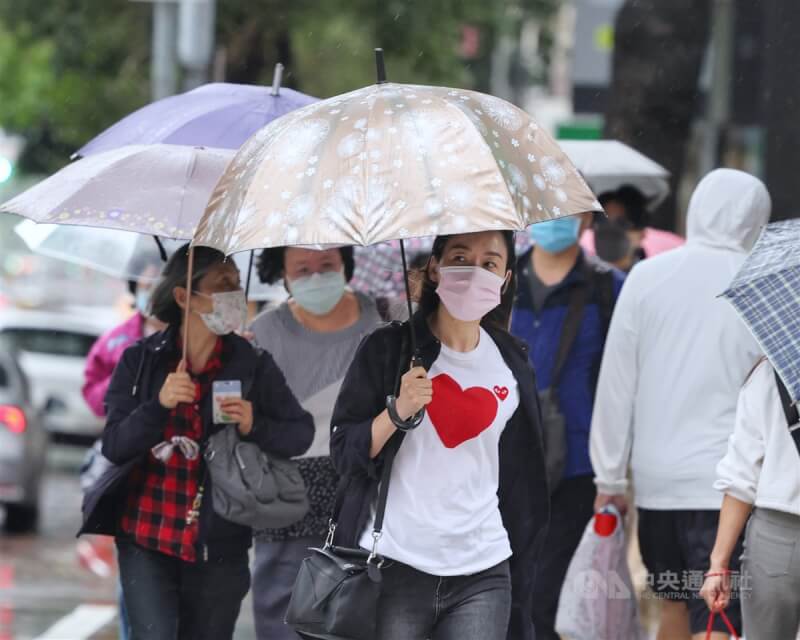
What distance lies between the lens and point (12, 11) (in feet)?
73.2

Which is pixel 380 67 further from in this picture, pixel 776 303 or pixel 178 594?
pixel 178 594

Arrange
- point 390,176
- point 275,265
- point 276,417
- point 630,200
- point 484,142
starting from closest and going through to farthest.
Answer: point 390,176
point 484,142
point 276,417
point 275,265
point 630,200

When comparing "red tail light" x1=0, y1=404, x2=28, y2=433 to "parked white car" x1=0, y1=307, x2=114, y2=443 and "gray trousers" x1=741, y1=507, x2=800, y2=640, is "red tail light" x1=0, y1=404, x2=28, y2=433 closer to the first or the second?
"parked white car" x1=0, y1=307, x2=114, y2=443

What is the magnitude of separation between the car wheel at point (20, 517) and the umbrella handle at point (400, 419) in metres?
10.1

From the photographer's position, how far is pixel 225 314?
578 centimetres

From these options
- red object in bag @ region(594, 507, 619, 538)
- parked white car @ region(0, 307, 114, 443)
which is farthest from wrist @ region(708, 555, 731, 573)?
parked white car @ region(0, 307, 114, 443)

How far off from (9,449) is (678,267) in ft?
27.8

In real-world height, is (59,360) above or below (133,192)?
below

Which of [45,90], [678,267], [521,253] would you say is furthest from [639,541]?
[45,90]

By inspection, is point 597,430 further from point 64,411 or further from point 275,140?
point 64,411

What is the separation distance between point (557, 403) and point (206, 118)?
180 centimetres

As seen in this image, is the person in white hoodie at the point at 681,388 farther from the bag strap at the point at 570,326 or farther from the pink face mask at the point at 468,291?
the pink face mask at the point at 468,291

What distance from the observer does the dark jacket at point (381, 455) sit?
484 centimetres

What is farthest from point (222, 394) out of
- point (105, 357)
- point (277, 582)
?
point (105, 357)
